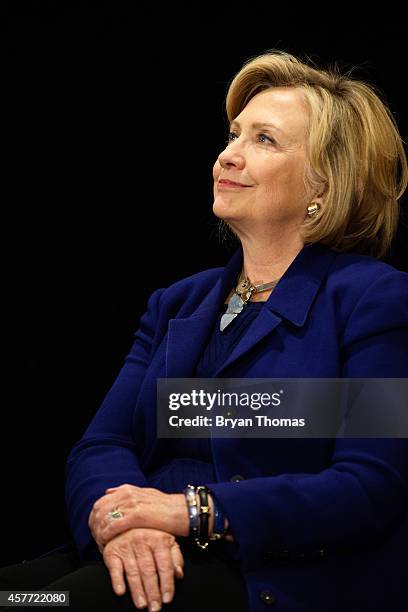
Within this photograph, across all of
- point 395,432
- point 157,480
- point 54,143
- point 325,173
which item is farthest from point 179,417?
point 54,143

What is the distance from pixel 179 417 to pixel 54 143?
4.08 feet

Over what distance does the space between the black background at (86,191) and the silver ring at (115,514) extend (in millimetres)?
1114

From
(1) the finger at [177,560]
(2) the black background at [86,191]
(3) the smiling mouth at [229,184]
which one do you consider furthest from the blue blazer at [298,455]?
(2) the black background at [86,191]

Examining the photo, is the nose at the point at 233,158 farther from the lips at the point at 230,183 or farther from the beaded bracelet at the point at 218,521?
the beaded bracelet at the point at 218,521

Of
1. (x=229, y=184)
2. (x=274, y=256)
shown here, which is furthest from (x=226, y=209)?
(x=274, y=256)

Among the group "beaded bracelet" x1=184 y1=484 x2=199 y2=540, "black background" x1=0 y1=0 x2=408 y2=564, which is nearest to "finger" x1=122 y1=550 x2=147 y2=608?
"beaded bracelet" x1=184 y1=484 x2=199 y2=540

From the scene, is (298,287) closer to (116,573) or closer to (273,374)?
(273,374)

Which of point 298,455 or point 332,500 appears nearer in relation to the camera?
point 332,500

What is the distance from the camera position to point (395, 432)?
199cm

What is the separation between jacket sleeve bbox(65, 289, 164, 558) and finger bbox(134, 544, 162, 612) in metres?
0.25

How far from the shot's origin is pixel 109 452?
2.30 meters

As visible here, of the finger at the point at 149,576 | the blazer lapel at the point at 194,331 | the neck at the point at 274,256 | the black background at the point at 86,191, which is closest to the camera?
the finger at the point at 149,576

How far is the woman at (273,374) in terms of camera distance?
194cm

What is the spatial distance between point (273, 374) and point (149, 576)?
0.52 meters
